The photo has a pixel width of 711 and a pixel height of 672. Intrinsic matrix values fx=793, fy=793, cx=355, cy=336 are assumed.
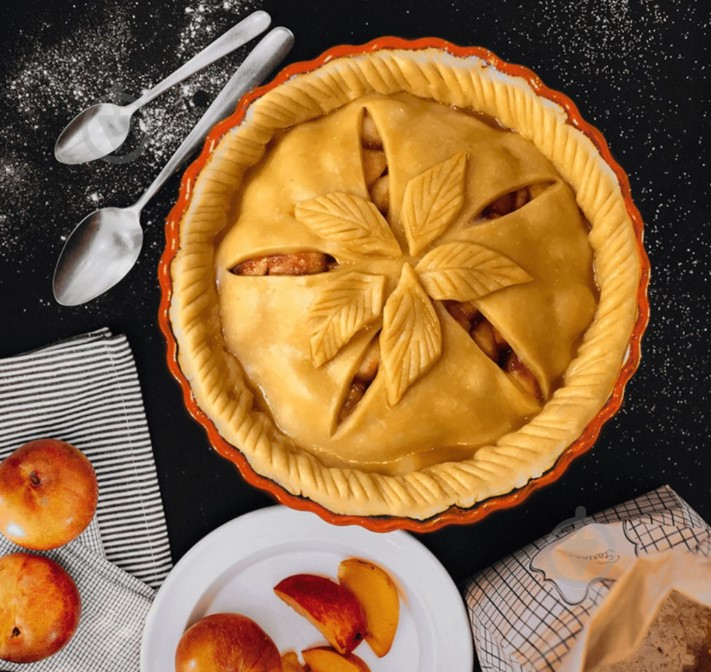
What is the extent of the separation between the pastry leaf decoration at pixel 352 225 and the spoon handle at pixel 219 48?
1.65 feet

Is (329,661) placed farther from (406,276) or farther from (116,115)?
(116,115)

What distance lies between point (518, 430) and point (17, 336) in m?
0.97

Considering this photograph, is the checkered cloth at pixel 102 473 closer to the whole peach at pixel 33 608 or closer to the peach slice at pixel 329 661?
the whole peach at pixel 33 608

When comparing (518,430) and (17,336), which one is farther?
(17,336)

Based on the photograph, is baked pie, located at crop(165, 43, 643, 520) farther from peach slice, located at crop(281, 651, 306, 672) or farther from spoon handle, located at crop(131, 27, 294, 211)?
peach slice, located at crop(281, 651, 306, 672)

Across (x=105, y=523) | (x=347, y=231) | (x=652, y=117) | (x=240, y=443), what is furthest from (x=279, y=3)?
(x=105, y=523)

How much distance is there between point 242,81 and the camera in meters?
1.44

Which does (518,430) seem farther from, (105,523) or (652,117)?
A: (105,523)

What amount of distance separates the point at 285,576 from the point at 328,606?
0.12 metres

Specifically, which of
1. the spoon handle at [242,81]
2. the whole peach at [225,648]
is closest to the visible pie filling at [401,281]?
the spoon handle at [242,81]

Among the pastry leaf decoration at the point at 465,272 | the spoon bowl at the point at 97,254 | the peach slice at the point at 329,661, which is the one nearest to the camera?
the pastry leaf decoration at the point at 465,272

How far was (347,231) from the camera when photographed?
1.10 meters

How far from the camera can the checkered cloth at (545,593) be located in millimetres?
1369

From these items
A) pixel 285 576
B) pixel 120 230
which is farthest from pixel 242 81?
pixel 285 576
